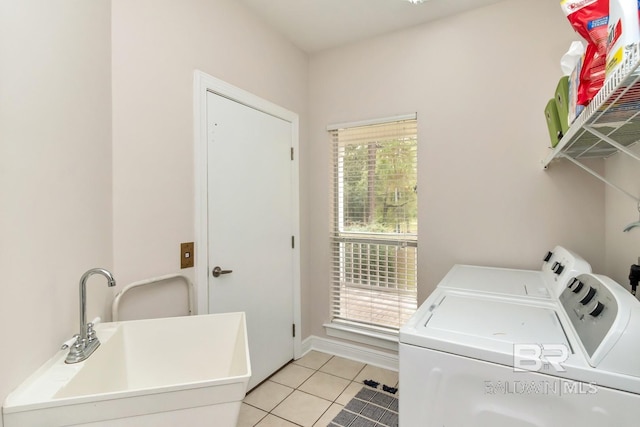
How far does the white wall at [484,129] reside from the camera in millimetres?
1928

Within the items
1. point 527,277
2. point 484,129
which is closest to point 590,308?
point 527,277

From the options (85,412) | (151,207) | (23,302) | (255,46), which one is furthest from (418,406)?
(255,46)

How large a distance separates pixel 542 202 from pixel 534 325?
3.88 ft

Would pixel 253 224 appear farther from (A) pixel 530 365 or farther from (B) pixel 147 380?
(A) pixel 530 365

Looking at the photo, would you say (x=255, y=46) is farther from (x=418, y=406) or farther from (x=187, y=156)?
(x=418, y=406)

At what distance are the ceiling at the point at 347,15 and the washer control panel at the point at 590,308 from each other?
193 centimetres

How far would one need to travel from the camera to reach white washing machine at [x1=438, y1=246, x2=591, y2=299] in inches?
55.6

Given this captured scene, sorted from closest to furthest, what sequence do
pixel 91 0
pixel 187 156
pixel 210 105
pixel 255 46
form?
pixel 91 0
pixel 187 156
pixel 210 105
pixel 255 46

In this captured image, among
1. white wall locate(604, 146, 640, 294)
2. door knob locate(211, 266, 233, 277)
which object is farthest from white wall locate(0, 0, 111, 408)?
white wall locate(604, 146, 640, 294)

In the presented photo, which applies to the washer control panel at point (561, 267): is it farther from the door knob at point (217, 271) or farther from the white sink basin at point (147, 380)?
the door knob at point (217, 271)

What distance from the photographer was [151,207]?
5.13 feet

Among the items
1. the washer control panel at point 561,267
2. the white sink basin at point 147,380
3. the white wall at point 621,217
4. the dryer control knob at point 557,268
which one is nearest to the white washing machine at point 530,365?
the washer control panel at point 561,267

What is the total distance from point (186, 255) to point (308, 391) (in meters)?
1.31

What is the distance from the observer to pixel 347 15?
7.34ft
